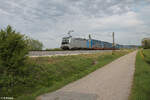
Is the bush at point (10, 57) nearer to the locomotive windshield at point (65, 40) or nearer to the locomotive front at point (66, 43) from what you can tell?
the locomotive front at point (66, 43)

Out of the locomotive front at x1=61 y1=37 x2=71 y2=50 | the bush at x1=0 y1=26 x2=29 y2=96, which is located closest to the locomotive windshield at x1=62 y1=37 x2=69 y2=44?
the locomotive front at x1=61 y1=37 x2=71 y2=50

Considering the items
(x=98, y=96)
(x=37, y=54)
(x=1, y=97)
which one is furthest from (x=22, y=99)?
(x=37, y=54)

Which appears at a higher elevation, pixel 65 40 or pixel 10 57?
pixel 65 40

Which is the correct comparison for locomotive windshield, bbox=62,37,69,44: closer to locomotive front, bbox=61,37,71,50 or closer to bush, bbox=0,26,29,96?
locomotive front, bbox=61,37,71,50

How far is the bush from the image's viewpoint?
7051mm

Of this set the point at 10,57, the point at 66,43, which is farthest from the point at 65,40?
the point at 10,57

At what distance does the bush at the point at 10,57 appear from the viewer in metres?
7.05

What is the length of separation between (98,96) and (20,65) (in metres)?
5.23

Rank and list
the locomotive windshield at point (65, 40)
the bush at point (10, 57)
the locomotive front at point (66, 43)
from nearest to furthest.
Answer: the bush at point (10, 57) → the locomotive front at point (66, 43) → the locomotive windshield at point (65, 40)

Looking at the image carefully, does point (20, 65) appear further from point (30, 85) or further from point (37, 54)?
point (37, 54)

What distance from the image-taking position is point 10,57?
287 inches

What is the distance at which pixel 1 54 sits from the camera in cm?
714

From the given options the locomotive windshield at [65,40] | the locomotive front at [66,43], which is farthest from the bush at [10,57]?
the locomotive windshield at [65,40]

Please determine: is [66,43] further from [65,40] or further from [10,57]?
[10,57]
